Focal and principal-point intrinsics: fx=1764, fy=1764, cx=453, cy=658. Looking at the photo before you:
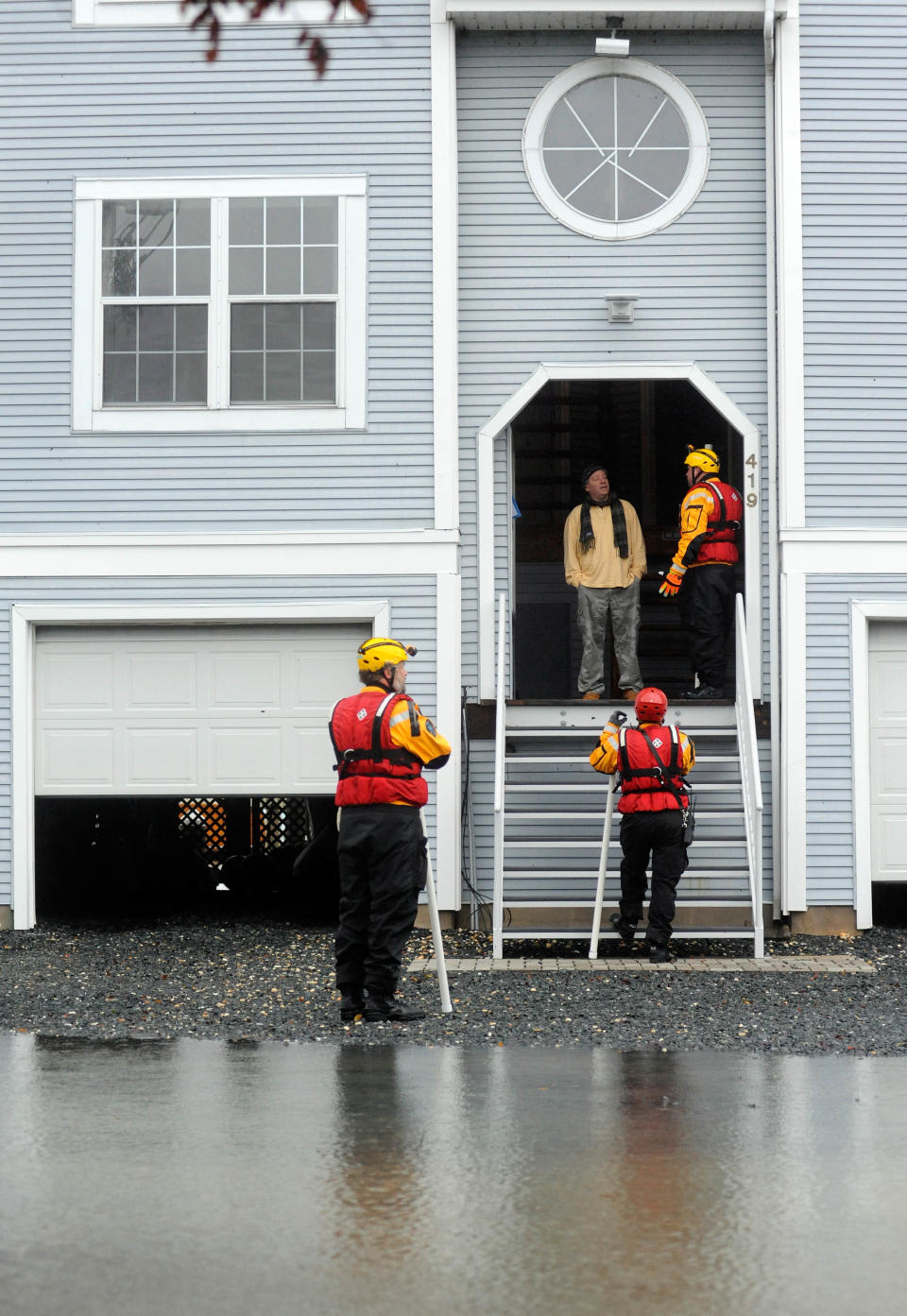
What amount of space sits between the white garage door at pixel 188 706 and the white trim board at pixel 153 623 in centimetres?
15

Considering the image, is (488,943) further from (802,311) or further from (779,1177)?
(779,1177)

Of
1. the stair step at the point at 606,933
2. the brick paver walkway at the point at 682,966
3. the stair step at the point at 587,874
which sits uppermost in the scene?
the stair step at the point at 587,874

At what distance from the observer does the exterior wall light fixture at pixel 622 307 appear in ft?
43.9

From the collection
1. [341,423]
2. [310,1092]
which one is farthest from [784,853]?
[310,1092]

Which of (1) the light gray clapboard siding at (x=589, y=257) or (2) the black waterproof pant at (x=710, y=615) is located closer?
(2) the black waterproof pant at (x=710, y=615)

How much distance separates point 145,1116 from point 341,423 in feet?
24.9

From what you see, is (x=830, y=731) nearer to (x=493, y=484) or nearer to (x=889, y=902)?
(x=889, y=902)

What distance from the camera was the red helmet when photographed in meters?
11.8

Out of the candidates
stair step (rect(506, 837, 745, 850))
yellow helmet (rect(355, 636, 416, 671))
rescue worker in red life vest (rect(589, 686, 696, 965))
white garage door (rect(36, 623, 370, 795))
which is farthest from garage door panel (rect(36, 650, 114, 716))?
yellow helmet (rect(355, 636, 416, 671))

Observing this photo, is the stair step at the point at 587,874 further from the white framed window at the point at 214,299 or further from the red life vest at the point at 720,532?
the white framed window at the point at 214,299

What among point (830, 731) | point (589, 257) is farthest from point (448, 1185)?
point (589, 257)

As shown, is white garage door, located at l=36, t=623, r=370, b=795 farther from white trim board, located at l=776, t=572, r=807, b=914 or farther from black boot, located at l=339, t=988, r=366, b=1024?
black boot, located at l=339, t=988, r=366, b=1024

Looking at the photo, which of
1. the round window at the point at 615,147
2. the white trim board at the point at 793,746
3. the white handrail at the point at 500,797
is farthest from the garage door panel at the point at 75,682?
the white trim board at the point at 793,746

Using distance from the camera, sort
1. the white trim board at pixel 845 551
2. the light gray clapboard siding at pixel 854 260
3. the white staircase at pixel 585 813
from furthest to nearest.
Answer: the light gray clapboard siding at pixel 854 260
the white trim board at pixel 845 551
the white staircase at pixel 585 813
